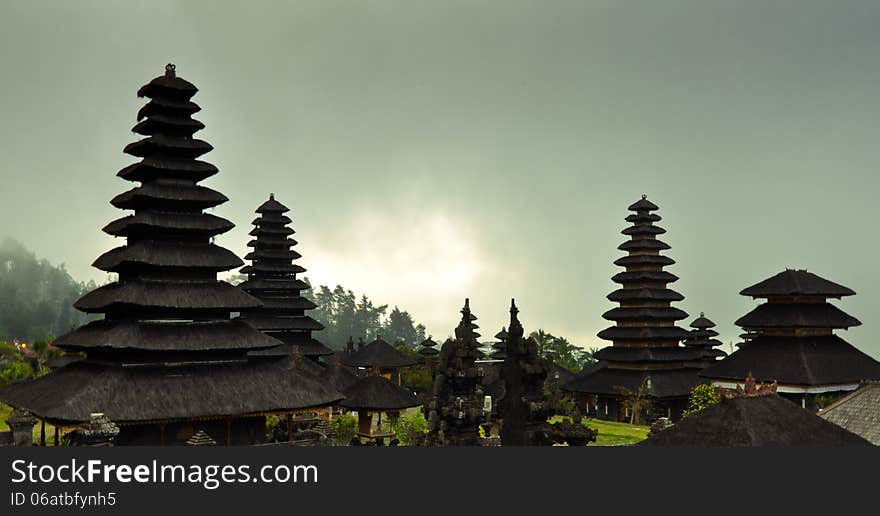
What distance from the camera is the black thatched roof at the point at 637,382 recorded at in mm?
49156

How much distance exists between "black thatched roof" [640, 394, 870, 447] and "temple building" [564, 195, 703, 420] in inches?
1098

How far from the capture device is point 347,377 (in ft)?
169

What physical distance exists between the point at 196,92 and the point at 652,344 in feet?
112

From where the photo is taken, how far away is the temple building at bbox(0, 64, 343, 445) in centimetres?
2800

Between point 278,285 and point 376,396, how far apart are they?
42.6 ft

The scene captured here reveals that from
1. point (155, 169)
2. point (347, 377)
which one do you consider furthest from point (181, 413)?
point (347, 377)

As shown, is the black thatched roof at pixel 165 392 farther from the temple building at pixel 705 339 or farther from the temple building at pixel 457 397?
the temple building at pixel 705 339

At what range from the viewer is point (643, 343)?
170 feet

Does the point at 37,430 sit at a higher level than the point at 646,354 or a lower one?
lower

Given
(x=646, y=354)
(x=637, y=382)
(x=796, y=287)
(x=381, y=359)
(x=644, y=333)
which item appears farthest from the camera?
(x=381, y=359)

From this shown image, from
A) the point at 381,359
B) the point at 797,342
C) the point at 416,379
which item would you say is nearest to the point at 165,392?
the point at 797,342

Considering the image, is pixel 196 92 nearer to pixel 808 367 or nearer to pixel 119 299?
pixel 119 299

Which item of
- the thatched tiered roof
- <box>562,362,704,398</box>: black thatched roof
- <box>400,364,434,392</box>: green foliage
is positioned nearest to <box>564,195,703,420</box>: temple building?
<box>562,362,704,398</box>: black thatched roof

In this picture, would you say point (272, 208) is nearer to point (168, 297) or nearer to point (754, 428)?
point (168, 297)
